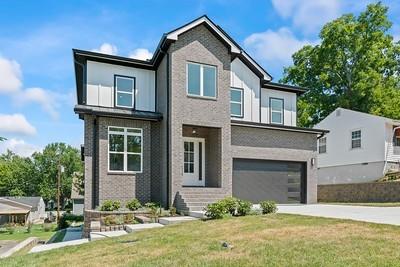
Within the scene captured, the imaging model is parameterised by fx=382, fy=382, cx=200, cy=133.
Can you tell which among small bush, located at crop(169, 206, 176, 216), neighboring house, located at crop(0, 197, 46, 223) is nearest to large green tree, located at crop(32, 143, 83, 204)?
neighboring house, located at crop(0, 197, 46, 223)

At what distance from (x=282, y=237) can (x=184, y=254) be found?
2.23 meters

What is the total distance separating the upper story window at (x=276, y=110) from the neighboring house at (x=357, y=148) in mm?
9071

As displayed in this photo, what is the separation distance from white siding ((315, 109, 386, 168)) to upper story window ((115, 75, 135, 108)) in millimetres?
17429

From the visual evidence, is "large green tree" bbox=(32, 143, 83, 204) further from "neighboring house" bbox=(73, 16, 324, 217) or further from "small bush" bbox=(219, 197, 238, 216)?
"small bush" bbox=(219, 197, 238, 216)

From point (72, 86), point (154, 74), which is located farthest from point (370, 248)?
point (72, 86)

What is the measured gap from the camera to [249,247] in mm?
7738

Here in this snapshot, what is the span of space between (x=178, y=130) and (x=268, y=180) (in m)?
5.74

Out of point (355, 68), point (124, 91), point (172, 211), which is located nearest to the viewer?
point (172, 211)

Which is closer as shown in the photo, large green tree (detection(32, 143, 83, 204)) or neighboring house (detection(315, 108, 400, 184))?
neighboring house (detection(315, 108, 400, 184))

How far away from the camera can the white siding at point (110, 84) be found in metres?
16.2

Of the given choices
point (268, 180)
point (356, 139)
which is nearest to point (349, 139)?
point (356, 139)

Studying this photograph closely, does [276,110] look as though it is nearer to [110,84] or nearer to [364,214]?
[110,84]

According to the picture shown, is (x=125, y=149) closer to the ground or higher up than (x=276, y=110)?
closer to the ground

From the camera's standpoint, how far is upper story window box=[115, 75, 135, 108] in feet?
54.7
